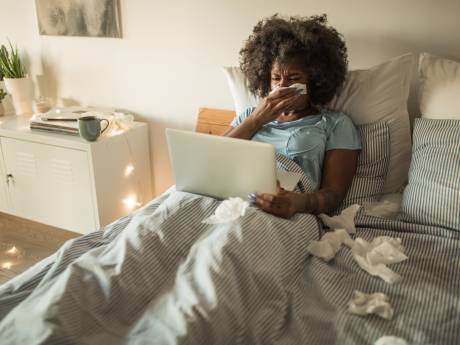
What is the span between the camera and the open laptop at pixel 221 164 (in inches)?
42.1

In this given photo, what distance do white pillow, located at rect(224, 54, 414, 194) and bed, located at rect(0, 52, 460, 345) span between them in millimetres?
323

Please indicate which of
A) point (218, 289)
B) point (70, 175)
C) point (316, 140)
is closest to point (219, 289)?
point (218, 289)

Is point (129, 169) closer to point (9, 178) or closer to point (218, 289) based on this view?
point (9, 178)

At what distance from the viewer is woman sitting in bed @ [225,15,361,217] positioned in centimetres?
136

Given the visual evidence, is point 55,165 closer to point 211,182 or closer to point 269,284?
point 211,182

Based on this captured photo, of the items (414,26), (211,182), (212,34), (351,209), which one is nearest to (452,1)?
(414,26)

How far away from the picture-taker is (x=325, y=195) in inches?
50.2

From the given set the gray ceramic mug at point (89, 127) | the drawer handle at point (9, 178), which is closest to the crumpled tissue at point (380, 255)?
the gray ceramic mug at point (89, 127)

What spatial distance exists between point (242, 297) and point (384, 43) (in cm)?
119

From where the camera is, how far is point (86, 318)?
2.68 ft

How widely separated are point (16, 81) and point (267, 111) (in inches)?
58.1

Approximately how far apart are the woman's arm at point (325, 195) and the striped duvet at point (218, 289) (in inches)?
2.1

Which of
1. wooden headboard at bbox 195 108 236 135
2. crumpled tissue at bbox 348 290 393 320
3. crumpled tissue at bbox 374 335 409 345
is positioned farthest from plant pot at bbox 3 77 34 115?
crumpled tissue at bbox 374 335 409 345

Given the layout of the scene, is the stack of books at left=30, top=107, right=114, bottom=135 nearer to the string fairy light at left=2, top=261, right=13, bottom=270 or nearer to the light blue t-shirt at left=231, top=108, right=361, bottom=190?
the string fairy light at left=2, top=261, right=13, bottom=270
